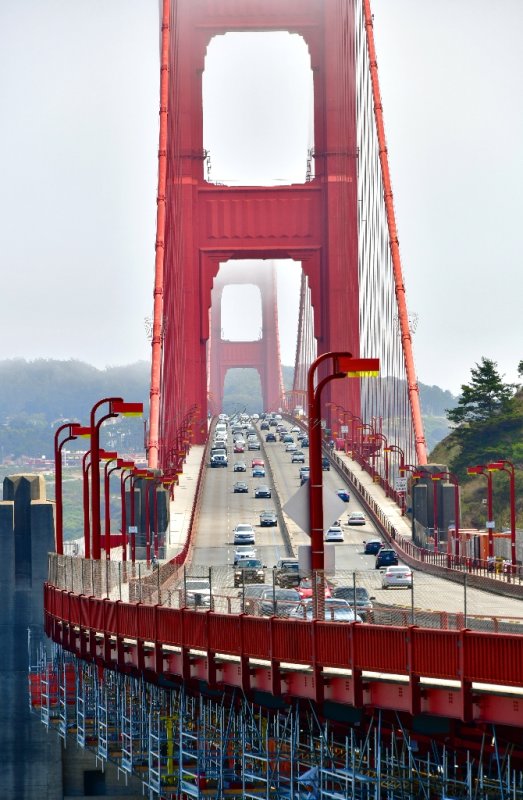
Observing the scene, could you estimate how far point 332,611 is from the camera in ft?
103

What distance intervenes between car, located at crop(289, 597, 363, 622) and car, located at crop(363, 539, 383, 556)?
59082 millimetres

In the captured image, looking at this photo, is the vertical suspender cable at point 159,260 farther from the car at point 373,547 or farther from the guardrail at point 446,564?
the car at point 373,547

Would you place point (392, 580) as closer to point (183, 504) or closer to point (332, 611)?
point (332, 611)

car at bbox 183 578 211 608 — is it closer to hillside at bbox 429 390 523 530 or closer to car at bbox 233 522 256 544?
car at bbox 233 522 256 544

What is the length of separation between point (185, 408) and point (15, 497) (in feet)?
234

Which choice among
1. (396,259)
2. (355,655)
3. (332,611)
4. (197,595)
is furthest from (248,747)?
(396,259)

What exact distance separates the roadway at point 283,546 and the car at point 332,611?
0.50m

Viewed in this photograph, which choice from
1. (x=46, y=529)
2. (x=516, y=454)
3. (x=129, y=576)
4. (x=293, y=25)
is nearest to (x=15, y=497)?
(x=46, y=529)

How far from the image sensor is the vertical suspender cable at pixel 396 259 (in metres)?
110

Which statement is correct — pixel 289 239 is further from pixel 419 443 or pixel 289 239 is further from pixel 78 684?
pixel 78 684

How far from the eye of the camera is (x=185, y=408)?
13862 centimetres

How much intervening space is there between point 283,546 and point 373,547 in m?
7.60

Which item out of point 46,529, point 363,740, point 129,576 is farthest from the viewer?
point 46,529

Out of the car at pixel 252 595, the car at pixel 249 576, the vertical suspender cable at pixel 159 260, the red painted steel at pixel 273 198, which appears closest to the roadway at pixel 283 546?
the car at pixel 249 576
